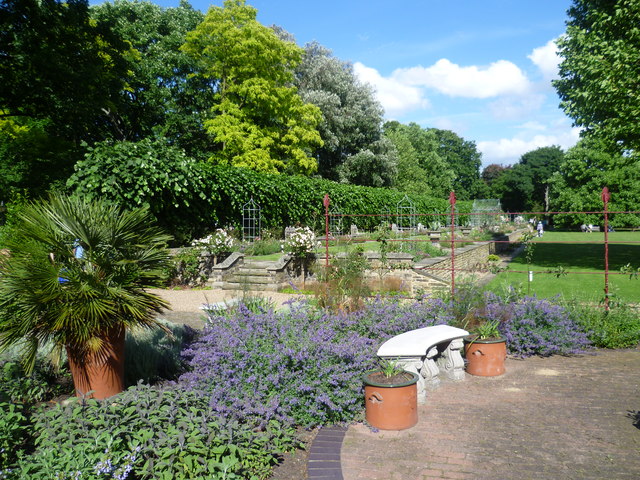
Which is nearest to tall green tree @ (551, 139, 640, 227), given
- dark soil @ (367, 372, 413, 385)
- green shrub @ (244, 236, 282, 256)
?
green shrub @ (244, 236, 282, 256)

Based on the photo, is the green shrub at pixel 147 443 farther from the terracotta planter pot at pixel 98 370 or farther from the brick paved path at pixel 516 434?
the brick paved path at pixel 516 434

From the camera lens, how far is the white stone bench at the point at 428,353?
4.96 metres

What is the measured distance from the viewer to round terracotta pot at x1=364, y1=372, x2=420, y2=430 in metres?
4.32

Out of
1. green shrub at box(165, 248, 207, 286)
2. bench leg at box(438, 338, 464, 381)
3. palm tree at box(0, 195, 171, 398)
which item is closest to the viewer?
palm tree at box(0, 195, 171, 398)

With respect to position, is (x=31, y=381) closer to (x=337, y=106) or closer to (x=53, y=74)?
(x=53, y=74)

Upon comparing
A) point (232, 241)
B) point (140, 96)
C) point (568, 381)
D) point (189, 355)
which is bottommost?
point (568, 381)

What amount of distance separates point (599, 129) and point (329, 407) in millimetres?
15298

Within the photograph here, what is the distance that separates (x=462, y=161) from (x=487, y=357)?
7378 cm

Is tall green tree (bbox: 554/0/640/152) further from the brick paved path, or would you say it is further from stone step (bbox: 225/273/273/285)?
Result: stone step (bbox: 225/273/273/285)

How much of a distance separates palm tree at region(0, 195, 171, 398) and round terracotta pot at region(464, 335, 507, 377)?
12.9ft

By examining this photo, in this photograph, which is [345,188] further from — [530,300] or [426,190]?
[426,190]

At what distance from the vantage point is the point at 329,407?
4.54 meters

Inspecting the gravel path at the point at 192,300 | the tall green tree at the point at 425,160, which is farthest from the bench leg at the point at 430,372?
the tall green tree at the point at 425,160

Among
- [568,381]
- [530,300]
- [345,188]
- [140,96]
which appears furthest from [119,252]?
[140,96]
